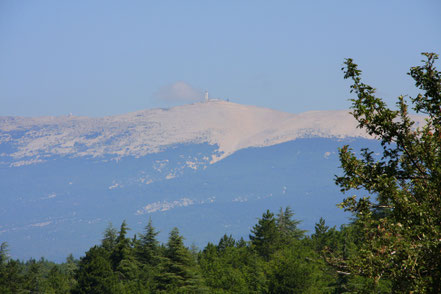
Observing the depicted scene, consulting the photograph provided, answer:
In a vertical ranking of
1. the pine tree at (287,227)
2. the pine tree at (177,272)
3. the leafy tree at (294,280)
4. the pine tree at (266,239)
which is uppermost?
the pine tree at (287,227)

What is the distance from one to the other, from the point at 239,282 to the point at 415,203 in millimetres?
49809

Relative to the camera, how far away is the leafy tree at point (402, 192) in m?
16.3

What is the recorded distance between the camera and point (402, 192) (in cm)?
1747

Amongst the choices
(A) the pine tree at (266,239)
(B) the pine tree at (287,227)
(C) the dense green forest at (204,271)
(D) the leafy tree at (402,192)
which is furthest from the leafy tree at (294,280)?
(B) the pine tree at (287,227)

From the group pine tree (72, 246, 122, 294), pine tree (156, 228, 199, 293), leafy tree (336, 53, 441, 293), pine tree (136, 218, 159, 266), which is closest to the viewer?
leafy tree (336, 53, 441, 293)

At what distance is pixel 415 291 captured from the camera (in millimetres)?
16141

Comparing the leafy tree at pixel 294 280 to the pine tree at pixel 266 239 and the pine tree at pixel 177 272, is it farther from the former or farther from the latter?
the pine tree at pixel 266 239

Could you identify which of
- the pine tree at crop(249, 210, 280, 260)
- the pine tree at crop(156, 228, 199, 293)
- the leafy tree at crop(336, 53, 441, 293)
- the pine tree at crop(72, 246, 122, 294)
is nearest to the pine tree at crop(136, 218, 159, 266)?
the pine tree at crop(249, 210, 280, 260)

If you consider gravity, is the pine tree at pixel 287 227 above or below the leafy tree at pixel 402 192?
above

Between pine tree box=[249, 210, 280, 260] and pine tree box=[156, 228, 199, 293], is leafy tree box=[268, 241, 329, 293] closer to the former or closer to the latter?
pine tree box=[156, 228, 199, 293]

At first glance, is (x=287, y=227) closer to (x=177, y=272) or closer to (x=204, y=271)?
(x=204, y=271)

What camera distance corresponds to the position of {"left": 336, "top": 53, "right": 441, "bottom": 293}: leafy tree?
53.5 feet

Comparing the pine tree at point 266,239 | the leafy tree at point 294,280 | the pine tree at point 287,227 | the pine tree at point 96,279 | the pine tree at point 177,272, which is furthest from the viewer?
the pine tree at point 287,227

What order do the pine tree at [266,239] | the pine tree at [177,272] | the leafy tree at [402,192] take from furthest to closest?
1. the pine tree at [266,239]
2. the pine tree at [177,272]
3. the leafy tree at [402,192]
